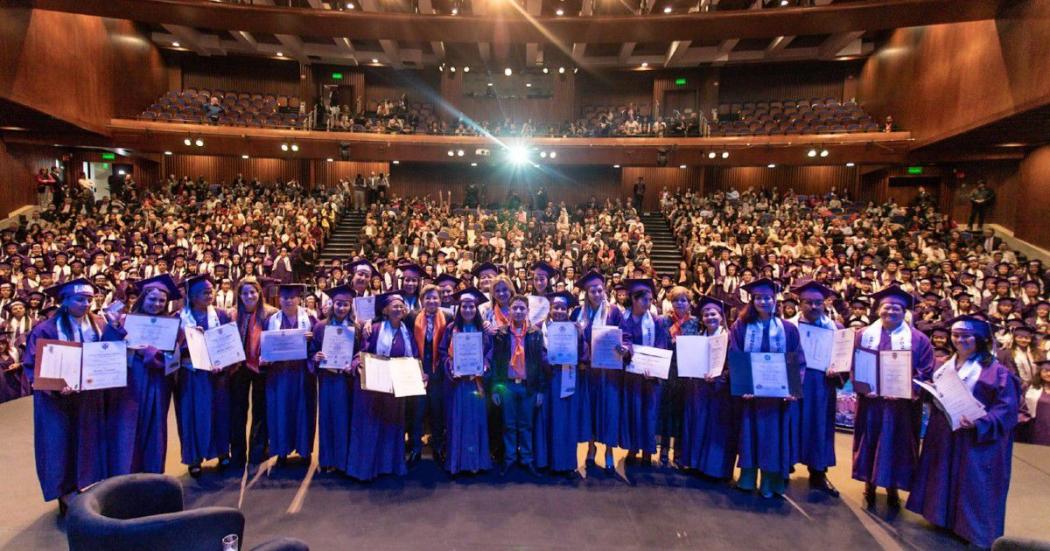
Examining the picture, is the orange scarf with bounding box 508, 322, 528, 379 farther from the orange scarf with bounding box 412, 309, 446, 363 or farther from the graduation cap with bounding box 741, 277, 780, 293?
the graduation cap with bounding box 741, 277, 780, 293

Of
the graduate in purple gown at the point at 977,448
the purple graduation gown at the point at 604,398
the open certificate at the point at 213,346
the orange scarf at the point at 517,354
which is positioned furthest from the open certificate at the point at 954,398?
the open certificate at the point at 213,346

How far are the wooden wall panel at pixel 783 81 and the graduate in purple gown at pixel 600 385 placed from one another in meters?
23.9

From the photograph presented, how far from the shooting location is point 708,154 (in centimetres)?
2139

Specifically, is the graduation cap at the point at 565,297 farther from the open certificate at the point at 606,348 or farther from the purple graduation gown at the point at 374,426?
the purple graduation gown at the point at 374,426

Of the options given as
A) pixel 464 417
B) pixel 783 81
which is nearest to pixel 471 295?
pixel 464 417

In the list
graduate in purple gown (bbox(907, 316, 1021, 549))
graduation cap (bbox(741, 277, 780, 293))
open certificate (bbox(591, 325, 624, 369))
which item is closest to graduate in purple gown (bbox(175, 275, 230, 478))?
open certificate (bbox(591, 325, 624, 369))

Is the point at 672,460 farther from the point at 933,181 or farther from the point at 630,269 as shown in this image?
the point at 933,181

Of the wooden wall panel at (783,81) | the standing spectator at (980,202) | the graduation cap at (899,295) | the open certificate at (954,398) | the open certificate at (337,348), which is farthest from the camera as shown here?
the wooden wall panel at (783,81)

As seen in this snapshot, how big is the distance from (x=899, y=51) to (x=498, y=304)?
881 inches

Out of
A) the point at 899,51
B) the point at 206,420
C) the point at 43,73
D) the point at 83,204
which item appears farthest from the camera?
the point at 899,51

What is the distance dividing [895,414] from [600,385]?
7.79 feet

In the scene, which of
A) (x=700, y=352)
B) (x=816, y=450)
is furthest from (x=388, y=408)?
(x=816, y=450)

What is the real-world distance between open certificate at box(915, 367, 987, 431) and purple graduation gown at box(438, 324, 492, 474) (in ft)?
11.0

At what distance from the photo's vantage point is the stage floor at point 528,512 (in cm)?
396
